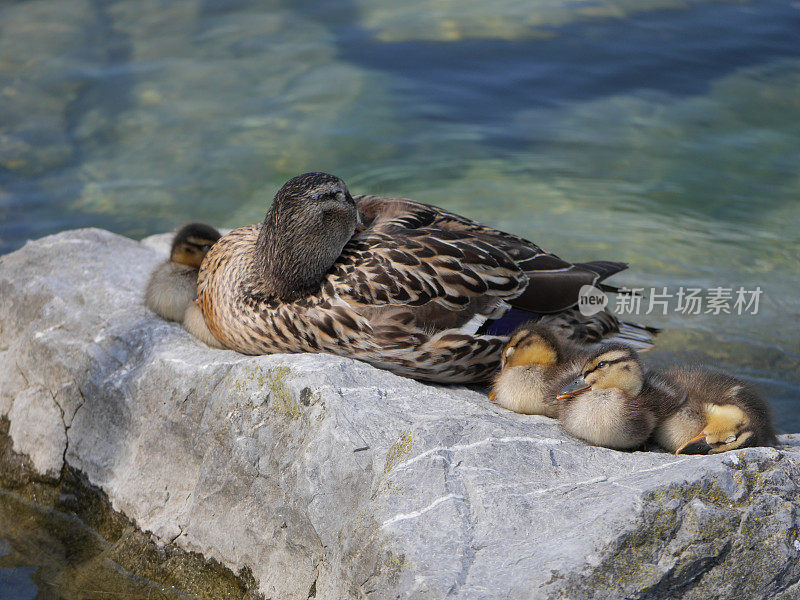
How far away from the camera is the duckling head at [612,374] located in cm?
406

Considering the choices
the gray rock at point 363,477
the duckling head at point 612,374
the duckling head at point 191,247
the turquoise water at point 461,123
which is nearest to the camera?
the gray rock at point 363,477

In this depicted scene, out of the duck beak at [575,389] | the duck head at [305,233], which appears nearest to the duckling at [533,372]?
the duck beak at [575,389]

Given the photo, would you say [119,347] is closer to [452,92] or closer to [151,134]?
[151,134]

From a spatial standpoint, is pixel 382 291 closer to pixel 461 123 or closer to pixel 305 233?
pixel 305 233

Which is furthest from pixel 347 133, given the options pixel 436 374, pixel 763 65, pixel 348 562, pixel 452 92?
pixel 348 562

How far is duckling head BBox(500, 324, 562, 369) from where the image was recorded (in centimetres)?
445

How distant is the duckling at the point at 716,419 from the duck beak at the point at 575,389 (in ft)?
1.31

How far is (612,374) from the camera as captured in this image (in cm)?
408

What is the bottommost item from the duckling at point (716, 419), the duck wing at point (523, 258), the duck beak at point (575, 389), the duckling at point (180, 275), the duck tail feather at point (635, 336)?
the duck tail feather at point (635, 336)

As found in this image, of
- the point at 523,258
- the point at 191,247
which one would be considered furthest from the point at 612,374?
the point at 191,247

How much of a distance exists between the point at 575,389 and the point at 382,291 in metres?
1.06

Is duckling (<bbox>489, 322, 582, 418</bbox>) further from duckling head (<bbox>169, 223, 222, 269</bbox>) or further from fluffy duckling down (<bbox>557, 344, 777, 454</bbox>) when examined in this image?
duckling head (<bbox>169, 223, 222, 269</bbox>)

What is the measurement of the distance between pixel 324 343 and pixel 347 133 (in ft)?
19.4

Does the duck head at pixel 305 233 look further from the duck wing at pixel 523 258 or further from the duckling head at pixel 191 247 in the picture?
the duckling head at pixel 191 247
